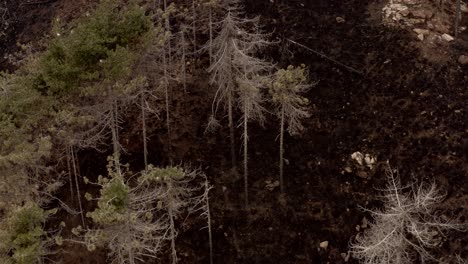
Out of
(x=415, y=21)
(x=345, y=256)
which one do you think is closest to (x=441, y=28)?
(x=415, y=21)

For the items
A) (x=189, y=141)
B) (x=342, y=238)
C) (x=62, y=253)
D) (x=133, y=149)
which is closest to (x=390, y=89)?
(x=342, y=238)

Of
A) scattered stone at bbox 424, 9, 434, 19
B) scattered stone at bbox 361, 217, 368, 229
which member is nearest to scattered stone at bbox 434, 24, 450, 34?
scattered stone at bbox 424, 9, 434, 19

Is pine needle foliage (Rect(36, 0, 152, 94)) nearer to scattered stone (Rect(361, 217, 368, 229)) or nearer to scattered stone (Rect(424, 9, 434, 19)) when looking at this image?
scattered stone (Rect(361, 217, 368, 229))

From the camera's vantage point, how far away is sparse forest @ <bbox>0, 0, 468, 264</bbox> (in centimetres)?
1991

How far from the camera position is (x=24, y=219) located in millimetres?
17297

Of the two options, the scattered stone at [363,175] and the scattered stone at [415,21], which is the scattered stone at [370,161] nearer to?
the scattered stone at [363,175]

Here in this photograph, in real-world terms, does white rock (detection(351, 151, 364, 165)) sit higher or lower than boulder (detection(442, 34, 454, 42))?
lower

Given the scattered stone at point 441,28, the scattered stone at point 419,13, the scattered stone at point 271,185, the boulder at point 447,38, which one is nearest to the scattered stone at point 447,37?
the boulder at point 447,38

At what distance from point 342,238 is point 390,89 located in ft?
31.7

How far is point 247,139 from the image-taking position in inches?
1117

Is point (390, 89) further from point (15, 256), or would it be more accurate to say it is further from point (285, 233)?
point (15, 256)

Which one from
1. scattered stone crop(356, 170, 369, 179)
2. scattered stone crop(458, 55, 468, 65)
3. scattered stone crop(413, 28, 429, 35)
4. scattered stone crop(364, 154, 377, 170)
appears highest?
scattered stone crop(413, 28, 429, 35)

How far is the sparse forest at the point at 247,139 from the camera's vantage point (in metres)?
19.9

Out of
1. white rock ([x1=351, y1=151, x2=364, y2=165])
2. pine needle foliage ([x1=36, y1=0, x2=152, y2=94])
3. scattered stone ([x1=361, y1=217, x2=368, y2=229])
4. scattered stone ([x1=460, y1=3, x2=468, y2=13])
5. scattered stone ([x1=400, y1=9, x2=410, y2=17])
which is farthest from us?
scattered stone ([x1=400, y1=9, x2=410, y2=17])
